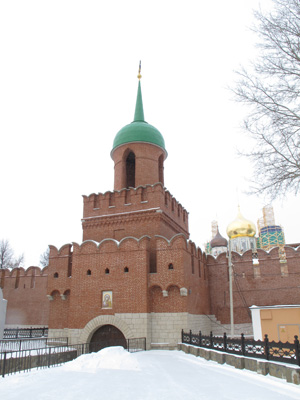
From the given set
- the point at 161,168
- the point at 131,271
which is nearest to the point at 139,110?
the point at 161,168

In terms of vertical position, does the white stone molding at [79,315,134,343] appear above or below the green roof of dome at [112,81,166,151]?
below

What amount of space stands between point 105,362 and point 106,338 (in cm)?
515

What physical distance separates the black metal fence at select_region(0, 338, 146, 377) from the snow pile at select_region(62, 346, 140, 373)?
126 cm

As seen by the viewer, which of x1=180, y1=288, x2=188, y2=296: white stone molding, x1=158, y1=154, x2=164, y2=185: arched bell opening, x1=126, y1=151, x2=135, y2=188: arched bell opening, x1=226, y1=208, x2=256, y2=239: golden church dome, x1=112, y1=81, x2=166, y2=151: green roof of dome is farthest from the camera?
x1=226, y1=208, x2=256, y2=239: golden church dome

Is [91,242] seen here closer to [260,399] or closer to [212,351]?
[212,351]

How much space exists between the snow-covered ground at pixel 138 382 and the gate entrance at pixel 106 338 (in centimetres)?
421

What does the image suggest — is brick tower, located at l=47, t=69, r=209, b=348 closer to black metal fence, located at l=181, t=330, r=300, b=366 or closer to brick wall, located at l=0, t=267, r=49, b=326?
Result: black metal fence, located at l=181, t=330, r=300, b=366

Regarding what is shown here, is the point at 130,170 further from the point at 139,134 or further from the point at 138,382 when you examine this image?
the point at 138,382

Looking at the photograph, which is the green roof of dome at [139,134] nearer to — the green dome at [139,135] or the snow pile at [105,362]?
the green dome at [139,135]

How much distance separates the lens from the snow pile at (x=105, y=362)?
9.59 m

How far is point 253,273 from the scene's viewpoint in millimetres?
18109

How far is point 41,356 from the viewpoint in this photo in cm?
1087

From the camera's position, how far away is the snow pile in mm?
9588

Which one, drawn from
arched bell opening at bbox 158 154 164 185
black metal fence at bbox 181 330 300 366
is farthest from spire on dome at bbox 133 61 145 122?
black metal fence at bbox 181 330 300 366
